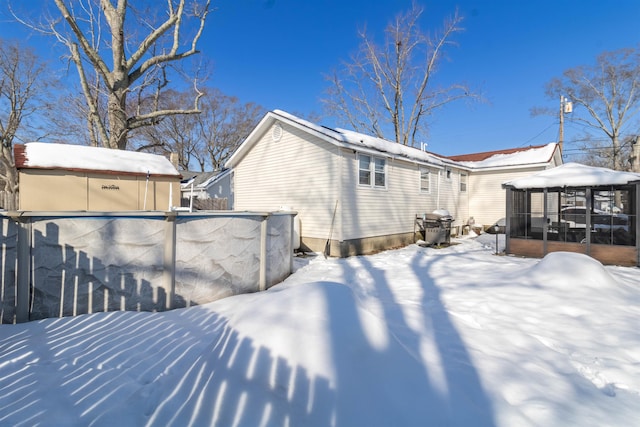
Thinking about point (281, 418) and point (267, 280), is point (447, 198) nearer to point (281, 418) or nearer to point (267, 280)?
point (267, 280)

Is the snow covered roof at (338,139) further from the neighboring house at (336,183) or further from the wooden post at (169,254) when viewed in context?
Answer: the wooden post at (169,254)

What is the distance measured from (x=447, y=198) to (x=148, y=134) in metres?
25.5

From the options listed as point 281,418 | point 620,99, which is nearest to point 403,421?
point 281,418

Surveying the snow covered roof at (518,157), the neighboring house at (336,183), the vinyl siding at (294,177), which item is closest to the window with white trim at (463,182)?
the snow covered roof at (518,157)

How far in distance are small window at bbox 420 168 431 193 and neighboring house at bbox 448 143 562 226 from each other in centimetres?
363

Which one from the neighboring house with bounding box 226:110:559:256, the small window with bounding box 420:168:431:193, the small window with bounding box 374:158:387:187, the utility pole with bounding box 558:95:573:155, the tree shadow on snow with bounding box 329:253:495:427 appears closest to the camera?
the tree shadow on snow with bounding box 329:253:495:427

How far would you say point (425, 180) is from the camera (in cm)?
1224

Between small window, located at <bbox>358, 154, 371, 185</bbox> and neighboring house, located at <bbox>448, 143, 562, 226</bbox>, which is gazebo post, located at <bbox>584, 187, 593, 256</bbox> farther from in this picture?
neighboring house, located at <bbox>448, 143, 562, 226</bbox>

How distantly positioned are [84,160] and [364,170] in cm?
859

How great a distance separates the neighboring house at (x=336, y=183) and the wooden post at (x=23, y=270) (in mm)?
6544

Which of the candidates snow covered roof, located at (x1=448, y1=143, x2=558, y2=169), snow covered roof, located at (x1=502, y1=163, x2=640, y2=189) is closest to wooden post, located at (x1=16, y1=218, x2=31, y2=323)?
snow covered roof, located at (x1=502, y1=163, x2=640, y2=189)

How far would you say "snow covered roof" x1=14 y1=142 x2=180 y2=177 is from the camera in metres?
8.20

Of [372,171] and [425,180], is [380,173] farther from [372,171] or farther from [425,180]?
[425,180]

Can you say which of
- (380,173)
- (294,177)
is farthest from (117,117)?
(380,173)
